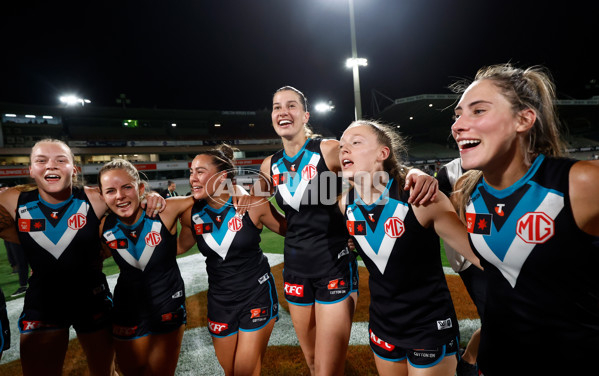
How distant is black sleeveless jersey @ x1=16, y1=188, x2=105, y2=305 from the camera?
2375 mm

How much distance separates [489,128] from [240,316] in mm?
2064

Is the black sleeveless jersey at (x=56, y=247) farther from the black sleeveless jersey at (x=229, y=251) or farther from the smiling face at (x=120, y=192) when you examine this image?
the black sleeveless jersey at (x=229, y=251)

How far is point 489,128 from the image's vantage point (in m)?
1.31

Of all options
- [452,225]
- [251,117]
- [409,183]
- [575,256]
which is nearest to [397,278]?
[452,225]

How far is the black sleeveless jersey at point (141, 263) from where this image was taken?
2.32m

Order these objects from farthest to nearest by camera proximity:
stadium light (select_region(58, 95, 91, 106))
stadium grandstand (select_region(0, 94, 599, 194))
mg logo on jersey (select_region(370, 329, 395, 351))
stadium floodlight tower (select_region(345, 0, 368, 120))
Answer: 1. stadium light (select_region(58, 95, 91, 106))
2. stadium grandstand (select_region(0, 94, 599, 194))
3. stadium floodlight tower (select_region(345, 0, 368, 120))
4. mg logo on jersey (select_region(370, 329, 395, 351))

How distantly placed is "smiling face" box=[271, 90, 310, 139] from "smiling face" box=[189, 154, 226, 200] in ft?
2.09

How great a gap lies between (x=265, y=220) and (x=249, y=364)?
112cm

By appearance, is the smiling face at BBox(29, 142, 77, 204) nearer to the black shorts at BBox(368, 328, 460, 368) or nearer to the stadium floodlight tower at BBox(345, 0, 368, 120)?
the black shorts at BBox(368, 328, 460, 368)

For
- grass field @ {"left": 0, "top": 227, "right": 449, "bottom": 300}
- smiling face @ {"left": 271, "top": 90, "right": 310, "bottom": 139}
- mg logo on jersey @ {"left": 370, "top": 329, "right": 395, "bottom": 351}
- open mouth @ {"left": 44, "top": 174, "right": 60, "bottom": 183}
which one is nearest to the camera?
mg logo on jersey @ {"left": 370, "top": 329, "right": 395, "bottom": 351}

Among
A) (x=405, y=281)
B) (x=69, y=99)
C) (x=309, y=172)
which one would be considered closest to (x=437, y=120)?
(x=309, y=172)

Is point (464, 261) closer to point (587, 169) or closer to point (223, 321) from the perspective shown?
point (587, 169)

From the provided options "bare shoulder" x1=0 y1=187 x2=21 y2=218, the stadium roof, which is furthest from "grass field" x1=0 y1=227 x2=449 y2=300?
the stadium roof

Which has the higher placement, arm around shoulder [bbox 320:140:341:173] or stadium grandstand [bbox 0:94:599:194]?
stadium grandstand [bbox 0:94:599:194]
